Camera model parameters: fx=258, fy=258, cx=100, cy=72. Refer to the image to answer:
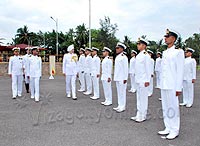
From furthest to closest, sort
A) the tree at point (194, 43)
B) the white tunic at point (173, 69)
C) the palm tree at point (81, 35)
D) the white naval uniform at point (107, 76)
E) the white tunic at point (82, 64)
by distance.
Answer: the tree at point (194, 43)
the palm tree at point (81, 35)
the white tunic at point (82, 64)
the white naval uniform at point (107, 76)
the white tunic at point (173, 69)

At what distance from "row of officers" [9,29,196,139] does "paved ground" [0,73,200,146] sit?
1.05ft

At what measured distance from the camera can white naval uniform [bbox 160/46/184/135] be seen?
4.71 metres

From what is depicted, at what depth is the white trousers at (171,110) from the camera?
4.80 metres

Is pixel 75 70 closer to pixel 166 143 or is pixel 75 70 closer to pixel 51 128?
pixel 51 128

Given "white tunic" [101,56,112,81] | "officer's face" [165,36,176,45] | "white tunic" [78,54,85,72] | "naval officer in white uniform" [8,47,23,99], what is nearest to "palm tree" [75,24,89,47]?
"white tunic" [78,54,85,72]

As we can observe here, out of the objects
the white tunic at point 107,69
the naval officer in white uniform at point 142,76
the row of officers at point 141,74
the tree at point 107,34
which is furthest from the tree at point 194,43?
the naval officer in white uniform at point 142,76

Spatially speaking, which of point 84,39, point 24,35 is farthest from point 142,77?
point 24,35

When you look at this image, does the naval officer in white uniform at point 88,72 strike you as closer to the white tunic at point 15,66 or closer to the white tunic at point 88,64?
the white tunic at point 88,64

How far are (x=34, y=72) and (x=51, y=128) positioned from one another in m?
3.93

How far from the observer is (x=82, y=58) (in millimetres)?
11641

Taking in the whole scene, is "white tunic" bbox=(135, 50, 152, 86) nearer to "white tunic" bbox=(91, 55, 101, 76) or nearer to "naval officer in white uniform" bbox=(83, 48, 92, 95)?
"white tunic" bbox=(91, 55, 101, 76)

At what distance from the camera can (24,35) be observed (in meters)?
66.5

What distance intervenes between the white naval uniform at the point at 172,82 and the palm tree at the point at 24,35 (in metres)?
63.7

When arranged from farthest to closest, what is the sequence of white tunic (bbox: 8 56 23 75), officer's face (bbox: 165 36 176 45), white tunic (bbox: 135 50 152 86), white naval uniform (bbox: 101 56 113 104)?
white tunic (bbox: 8 56 23 75) → white naval uniform (bbox: 101 56 113 104) → white tunic (bbox: 135 50 152 86) → officer's face (bbox: 165 36 176 45)
